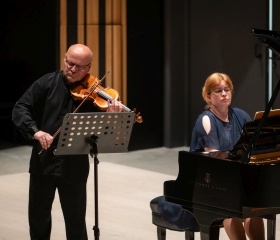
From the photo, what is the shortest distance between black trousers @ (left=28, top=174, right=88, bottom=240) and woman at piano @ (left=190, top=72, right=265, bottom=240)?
0.79 m

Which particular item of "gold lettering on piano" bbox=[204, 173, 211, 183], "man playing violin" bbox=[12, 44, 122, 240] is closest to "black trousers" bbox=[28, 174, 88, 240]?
"man playing violin" bbox=[12, 44, 122, 240]

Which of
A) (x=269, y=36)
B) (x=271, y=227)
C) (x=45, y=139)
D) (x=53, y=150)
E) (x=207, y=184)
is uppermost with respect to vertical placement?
→ (x=269, y=36)

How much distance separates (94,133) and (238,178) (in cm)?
87

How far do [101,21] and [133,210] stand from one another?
3.20 meters

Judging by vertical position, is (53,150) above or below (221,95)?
below

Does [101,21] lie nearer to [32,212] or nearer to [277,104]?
[277,104]

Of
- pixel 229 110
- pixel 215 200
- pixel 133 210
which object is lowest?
pixel 133 210

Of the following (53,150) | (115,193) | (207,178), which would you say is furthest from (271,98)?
(115,193)

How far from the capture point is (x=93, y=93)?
5121 mm

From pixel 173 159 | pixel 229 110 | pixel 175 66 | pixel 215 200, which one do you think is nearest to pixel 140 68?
pixel 175 66

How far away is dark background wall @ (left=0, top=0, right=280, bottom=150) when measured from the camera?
32.0ft

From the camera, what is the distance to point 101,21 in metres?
9.80

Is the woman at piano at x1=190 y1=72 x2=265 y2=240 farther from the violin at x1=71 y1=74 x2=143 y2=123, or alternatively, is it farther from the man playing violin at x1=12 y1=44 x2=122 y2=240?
the man playing violin at x1=12 y1=44 x2=122 y2=240

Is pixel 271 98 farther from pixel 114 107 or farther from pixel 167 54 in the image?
pixel 167 54
